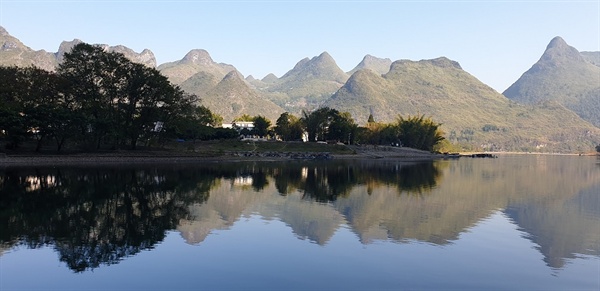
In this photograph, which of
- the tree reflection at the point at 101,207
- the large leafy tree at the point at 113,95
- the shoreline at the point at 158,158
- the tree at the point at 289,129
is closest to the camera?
the tree reflection at the point at 101,207

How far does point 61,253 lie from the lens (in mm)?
23391

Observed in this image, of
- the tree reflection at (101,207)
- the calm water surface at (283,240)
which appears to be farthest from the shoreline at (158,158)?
the calm water surface at (283,240)

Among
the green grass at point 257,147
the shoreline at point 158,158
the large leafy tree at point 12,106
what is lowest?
the shoreline at point 158,158

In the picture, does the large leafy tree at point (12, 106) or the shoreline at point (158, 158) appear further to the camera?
the shoreline at point (158, 158)

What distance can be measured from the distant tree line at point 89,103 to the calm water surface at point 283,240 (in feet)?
111

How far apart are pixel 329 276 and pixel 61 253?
13.6 metres

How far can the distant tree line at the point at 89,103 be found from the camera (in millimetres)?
81625

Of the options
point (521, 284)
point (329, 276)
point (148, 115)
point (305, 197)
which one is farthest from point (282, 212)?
point (148, 115)

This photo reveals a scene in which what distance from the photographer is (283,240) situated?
92.6 ft

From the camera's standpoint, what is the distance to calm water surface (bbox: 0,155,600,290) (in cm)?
2025

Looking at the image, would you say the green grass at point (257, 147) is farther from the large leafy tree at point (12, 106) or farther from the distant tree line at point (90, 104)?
the large leafy tree at point (12, 106)

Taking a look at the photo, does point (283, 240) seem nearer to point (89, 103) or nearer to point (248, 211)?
point (248, 211)

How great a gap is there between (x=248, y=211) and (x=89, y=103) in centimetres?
6827

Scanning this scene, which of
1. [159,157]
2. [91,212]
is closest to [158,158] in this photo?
[159,157]
